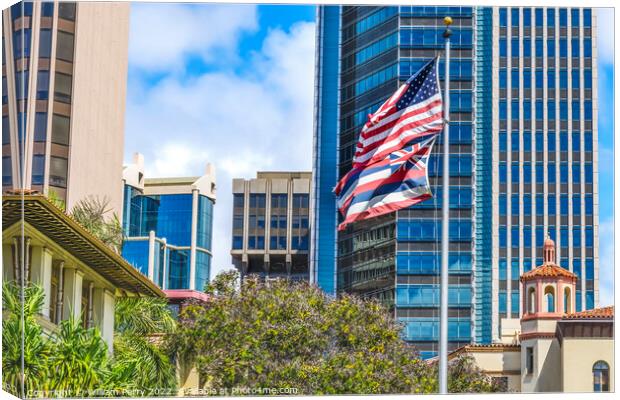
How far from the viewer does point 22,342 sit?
→ 39.5 metres

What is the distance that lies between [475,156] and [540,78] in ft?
36.9

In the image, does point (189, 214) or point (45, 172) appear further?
point (189, 214)

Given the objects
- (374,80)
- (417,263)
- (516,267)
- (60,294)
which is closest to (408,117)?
(60,294)

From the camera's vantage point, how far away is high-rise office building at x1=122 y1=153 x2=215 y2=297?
70.6m

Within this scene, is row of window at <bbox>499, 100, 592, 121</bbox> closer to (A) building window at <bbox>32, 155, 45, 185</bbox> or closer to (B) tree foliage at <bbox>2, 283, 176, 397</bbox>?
(A) building window at <bbox>32, 155, 45, 185</bbox>

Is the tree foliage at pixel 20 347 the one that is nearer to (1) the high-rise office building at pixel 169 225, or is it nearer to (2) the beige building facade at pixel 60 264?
(2) the beige building facade at pixel 60 264

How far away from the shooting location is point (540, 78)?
385 ft

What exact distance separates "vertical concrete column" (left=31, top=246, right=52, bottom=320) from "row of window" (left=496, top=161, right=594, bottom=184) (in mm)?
76850

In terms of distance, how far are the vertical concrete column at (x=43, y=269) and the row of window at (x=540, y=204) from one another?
254 feet

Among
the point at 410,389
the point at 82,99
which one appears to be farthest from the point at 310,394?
the point at 82,99

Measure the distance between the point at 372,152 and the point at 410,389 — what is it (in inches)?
725

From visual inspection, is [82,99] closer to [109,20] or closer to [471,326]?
[109,20]

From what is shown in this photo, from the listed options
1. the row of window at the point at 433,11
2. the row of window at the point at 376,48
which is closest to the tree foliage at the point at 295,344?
the row of window at the point at 376,48

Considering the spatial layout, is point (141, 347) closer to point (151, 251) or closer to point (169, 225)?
point (151, 251)
